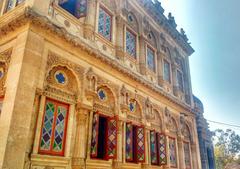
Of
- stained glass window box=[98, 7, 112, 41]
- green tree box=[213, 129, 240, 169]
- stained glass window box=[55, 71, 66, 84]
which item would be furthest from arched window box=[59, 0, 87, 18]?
green tree box=[213, 129, 240, 169]

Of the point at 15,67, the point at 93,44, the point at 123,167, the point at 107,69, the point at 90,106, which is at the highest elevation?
the point at 93,44

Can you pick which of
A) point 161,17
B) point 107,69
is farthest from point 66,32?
point 161,17

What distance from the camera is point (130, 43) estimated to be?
38.8ft

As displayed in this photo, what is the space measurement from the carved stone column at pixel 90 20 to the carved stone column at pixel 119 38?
1653mm

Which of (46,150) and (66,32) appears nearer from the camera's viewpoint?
(46,150)

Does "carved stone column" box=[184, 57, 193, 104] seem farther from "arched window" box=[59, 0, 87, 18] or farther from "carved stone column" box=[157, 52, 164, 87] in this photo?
"arched window" box=[59, 0, 87, 18]

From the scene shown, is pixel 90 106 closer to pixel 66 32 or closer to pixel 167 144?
pixel 66 32

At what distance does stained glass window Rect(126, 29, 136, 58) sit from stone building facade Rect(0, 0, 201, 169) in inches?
2.3

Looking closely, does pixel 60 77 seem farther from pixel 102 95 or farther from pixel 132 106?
pixel 132 106

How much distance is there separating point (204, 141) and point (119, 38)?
11.5 meters

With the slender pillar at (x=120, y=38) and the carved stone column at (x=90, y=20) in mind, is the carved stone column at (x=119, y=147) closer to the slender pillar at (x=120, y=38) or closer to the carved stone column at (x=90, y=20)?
the slender pillar at (x=120, y=38)

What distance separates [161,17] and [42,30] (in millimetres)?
9733

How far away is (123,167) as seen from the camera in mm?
8656

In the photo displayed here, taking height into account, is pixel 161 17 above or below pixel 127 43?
above
